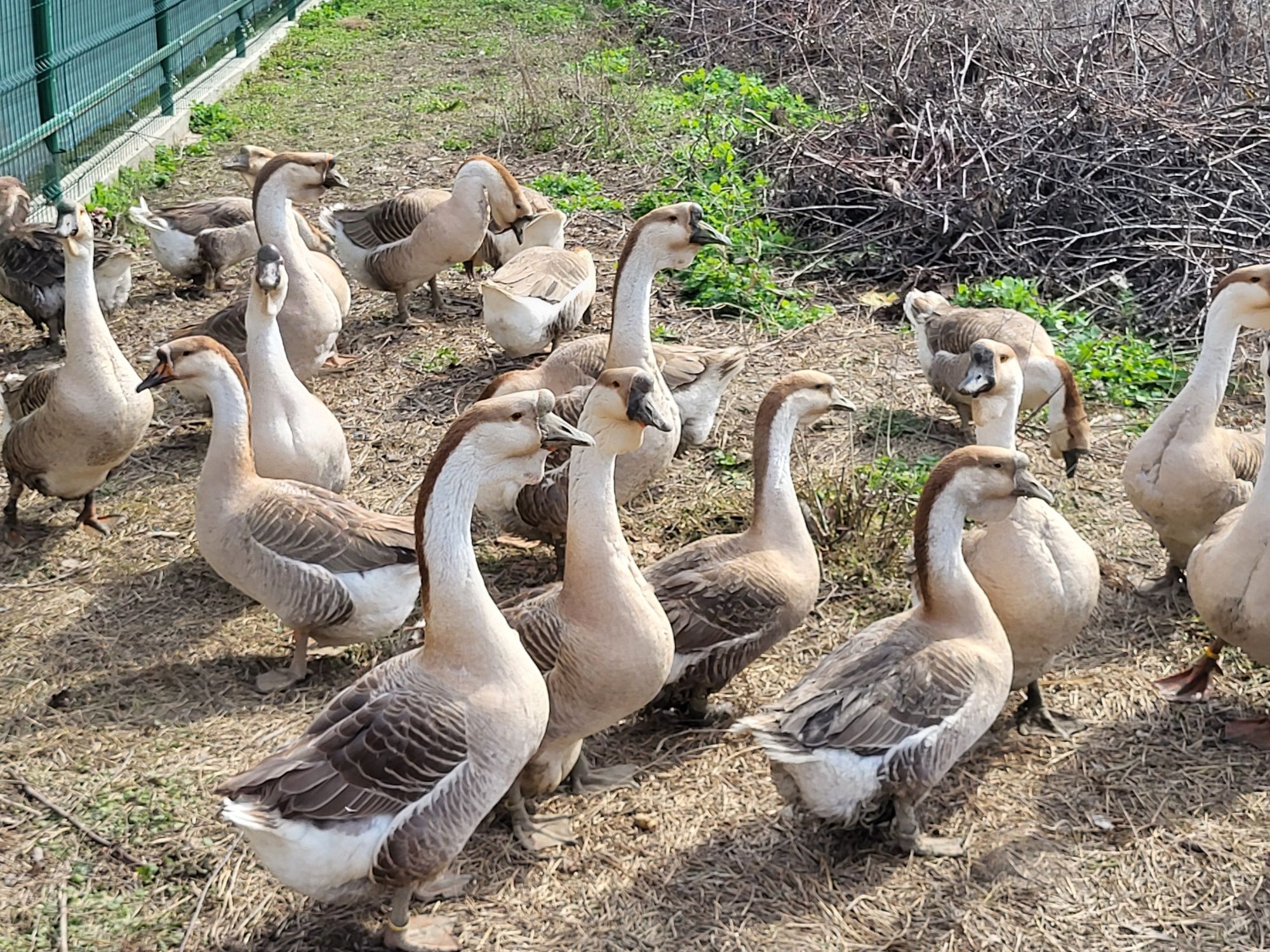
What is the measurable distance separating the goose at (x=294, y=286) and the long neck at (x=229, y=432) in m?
1.53

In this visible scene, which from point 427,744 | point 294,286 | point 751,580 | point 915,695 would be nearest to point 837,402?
point 751,580

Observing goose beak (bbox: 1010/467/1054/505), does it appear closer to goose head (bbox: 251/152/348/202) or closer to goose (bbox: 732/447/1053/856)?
goose (bbox: 732/447/1053/856)

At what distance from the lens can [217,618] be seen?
5.38 meters

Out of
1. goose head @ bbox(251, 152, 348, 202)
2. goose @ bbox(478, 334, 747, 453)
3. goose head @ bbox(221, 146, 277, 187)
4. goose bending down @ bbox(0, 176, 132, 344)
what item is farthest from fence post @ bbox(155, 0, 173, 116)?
goose @ bbox(478, 334, 747, 453)

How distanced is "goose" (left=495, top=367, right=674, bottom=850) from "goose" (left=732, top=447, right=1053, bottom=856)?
1.38 feet

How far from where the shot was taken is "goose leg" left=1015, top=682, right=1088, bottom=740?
4.68 m

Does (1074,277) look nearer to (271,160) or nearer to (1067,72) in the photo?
(1067,72)

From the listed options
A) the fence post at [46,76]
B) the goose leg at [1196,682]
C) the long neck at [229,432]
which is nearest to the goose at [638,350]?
the long neck at [229,432]

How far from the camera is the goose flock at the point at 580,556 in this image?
11.8 feet

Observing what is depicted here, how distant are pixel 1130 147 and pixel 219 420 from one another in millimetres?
6593

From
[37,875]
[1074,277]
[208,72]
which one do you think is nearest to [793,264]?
[1074,277]

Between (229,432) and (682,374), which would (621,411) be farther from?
(682,374)

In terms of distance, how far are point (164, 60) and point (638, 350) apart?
9.00 meters

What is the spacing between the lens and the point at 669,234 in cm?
594
